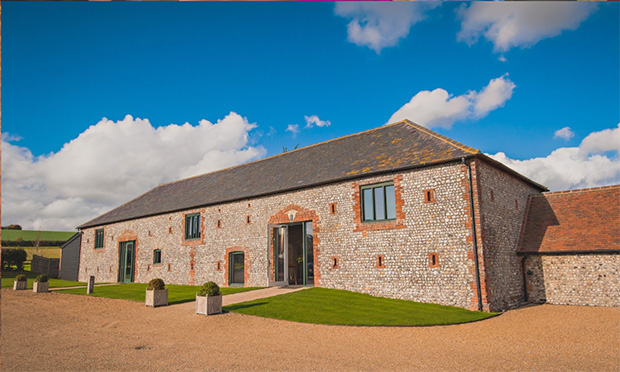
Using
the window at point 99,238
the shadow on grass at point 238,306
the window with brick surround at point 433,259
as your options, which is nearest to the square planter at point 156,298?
the shadow on grass at point 238,306

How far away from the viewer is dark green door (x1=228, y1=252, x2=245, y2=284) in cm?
2039

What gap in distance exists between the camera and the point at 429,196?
47.6 feet

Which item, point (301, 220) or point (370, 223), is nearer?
point (370, 223)

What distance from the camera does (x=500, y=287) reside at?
13906 millimetres

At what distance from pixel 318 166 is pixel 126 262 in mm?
16681

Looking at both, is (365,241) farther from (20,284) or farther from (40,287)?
(20,284)

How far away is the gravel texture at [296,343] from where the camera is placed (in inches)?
305

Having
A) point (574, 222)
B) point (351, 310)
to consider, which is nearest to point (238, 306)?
point (351, 310)

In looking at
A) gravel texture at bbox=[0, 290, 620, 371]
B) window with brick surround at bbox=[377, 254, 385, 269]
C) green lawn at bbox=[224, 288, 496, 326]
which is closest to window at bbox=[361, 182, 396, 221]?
window with brick surround at bbox=[377, 254, 385, 269]

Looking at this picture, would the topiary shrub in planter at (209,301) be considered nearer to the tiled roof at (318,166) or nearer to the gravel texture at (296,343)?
the gravel texture at (296,343)

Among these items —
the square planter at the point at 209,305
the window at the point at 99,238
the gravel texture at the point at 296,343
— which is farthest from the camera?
the window at the point at 99,238

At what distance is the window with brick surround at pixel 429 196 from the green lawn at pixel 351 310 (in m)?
3.66

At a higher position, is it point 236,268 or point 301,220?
point 301,220

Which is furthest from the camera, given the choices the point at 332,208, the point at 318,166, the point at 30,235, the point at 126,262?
the point at 30,235
